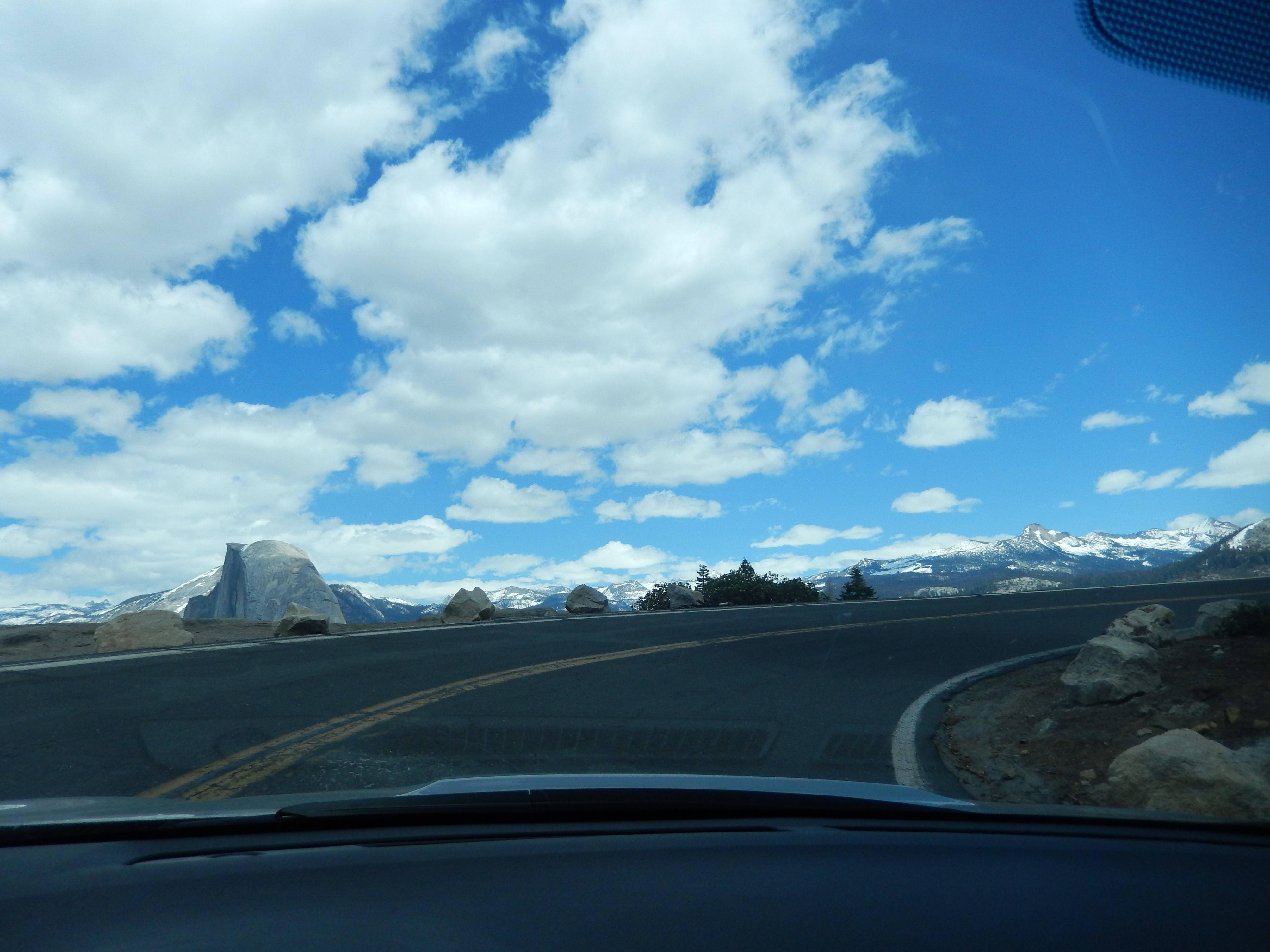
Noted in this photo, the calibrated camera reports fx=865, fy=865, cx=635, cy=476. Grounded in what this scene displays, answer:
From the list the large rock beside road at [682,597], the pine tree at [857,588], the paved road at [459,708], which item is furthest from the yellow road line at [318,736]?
the pine tree at [857,588]

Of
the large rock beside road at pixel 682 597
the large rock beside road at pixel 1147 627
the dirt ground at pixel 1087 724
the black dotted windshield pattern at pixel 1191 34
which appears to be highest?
the black dotted windshield pattern at pixel 1191 34

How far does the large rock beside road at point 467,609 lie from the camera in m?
18.1

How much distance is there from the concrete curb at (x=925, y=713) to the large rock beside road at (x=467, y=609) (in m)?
10.4

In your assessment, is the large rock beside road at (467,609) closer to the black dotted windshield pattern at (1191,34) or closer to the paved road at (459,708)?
the paved road at (459,708)

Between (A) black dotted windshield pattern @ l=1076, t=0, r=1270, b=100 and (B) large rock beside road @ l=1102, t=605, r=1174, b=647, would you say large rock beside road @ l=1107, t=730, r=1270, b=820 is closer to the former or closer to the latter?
(A) black dotted windshield pattern @ l=1076, t=0, r=1270, b=100

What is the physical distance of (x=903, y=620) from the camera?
60.1 ft

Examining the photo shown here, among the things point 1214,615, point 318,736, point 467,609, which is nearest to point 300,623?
point 467,609

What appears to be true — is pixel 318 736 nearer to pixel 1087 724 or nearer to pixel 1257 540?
pixel 1087 724

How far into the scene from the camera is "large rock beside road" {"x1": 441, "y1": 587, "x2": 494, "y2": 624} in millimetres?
18109

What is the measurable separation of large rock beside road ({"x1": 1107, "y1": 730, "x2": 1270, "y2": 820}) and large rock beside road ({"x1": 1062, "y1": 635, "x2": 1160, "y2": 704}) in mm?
2746

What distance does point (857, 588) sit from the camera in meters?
32.3

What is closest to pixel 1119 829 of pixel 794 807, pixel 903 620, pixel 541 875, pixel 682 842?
pixel 794 807

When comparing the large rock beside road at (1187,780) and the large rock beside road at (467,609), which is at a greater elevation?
the large rock beside road at (467,609)

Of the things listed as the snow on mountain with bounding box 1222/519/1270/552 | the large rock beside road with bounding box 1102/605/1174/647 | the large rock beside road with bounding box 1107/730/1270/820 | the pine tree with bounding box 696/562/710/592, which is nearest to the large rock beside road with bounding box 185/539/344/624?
the pine tree with bounding box 696/562/710/592
